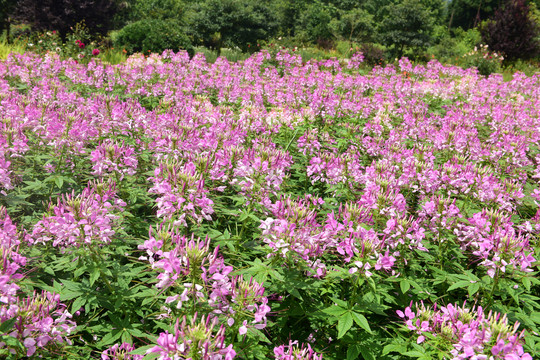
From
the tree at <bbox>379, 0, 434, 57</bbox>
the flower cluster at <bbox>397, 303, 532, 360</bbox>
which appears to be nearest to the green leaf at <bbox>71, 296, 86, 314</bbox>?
the flower cluster at <bbox>397, 303, 532, 360</bbox>

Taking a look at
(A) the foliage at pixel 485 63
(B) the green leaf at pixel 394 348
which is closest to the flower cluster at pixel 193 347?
(B) the green leaf at pixel 394 348

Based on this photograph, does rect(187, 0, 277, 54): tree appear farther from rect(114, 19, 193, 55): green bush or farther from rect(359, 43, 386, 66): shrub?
rect(359, 43, 386, 66): shrub

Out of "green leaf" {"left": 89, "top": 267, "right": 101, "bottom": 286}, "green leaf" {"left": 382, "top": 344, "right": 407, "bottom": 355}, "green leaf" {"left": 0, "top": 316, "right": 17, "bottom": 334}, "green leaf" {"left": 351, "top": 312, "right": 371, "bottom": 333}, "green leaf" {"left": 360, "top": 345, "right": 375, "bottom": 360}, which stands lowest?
"green leaf" {"left": 360, "top": 345, "right": 375, "bottom": 360}

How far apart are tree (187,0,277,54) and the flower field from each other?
21.0m

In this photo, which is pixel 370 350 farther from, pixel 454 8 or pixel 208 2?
pixel 454 8

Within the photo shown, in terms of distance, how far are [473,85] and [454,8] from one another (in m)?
64.0

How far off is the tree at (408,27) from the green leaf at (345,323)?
30122 millimetres

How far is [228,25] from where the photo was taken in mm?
25109

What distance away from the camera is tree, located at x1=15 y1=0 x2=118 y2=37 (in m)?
22.1

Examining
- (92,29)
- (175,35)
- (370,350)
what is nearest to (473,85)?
(370,350)

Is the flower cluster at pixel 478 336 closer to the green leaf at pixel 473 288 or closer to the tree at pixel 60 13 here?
the green leaf at pixel 473 288

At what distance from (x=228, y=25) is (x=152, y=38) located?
30.3 ft

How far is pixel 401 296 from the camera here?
317cm

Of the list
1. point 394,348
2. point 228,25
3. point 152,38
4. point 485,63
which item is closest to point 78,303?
point 394,348
